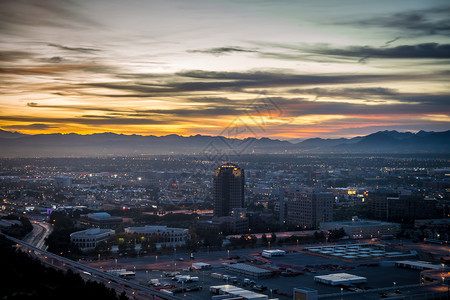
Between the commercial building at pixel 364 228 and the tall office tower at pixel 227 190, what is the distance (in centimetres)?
565

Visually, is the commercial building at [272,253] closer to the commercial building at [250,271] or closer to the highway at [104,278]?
the commercial building at [250,271]

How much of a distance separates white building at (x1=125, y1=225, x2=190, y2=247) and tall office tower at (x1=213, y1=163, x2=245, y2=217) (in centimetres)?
698

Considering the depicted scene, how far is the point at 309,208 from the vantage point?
111 ft

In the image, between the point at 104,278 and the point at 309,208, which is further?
the point at 309,208

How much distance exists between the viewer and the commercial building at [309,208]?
33.8 meters

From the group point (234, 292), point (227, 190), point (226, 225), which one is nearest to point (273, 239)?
point (226, 225)

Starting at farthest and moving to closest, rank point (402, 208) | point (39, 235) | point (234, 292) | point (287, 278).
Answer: point (402, 208) < point (39, 235) < point (287, 278) < point (234, 292)

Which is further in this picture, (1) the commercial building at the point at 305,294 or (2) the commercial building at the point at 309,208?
(2) the commercial building at the point at 309,208

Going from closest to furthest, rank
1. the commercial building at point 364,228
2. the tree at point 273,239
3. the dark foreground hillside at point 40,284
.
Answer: the dark foreground hillside at point 40,284 → the tree at point 273,239 → the commercial building at point 364,228

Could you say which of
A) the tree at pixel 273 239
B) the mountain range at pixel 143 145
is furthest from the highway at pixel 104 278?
the mountain range at pixel 143 145

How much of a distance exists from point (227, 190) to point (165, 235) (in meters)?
8.19

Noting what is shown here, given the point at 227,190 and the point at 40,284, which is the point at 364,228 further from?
the point at 40,284

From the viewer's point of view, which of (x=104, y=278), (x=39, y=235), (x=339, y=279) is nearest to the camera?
(x=104, y=278)

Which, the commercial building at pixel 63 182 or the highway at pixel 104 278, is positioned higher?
the commercial building at pixel 63 182
